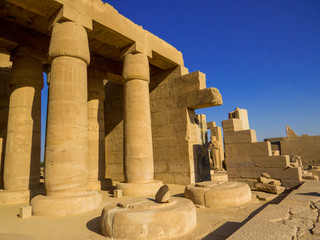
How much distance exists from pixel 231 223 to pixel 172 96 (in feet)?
23.1

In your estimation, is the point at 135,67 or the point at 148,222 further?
the point at 135,67

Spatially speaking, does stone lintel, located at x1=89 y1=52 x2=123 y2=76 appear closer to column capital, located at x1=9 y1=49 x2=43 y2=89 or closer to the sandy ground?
column capital, located at x1=9 y1=49 x2=43 y2=89

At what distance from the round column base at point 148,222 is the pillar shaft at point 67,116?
2.12 m

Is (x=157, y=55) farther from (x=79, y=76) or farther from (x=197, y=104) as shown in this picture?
(x=79, y=76)

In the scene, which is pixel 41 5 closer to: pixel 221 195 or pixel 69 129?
pixel 69 129

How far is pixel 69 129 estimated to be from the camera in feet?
18.3

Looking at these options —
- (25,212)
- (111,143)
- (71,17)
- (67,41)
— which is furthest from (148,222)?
(111,143)

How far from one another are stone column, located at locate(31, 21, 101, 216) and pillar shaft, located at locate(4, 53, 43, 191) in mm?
2351

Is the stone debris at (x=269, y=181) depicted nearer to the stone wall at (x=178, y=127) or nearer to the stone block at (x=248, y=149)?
the stone block at (x=248, y=149)

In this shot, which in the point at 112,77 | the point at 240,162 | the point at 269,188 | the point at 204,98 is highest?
the point at 112,77

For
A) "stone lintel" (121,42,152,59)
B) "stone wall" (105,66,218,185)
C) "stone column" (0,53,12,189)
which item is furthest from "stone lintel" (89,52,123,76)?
"stone column" (0,53,12,189)

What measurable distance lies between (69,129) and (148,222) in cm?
336

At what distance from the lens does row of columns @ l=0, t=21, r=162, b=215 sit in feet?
17.6

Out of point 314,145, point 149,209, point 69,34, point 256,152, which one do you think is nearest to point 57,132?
point 69,34
